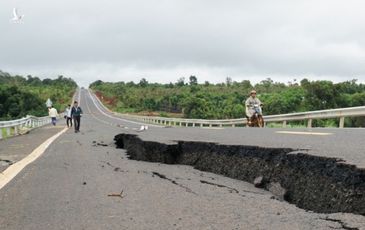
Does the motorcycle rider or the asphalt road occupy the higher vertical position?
the motorcycle rider

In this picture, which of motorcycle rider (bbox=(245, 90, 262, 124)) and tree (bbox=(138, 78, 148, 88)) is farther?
tree (bbox=(138, 78, 148, 88))

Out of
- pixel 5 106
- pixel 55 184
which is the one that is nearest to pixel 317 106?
pixel 55 184

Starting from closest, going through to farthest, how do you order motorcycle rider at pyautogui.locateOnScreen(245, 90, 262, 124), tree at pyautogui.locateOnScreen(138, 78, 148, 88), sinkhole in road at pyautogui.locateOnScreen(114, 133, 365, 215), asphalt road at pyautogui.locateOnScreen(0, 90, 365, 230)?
1. asphalt road at pyautogui.locateOnScreen(0, 90, 365, 230)
2. sinkhole in road at pyautogui.locateOnScreen(114, 133, 365, 215)
3. motorcycle rider at pyautogui.locateOnScreen(245, 90, 262, 124)
4. tree at pyautogui.locateOnScreen(138, 78, 148, 88)

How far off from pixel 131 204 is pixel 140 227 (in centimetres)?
96

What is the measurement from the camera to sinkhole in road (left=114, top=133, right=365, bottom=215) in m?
4.77

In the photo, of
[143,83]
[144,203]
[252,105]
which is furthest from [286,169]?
[143,83]

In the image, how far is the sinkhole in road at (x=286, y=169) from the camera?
4.77 meters

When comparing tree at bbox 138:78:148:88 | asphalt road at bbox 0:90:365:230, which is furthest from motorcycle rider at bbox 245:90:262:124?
tree at bbox 138:78:148:88

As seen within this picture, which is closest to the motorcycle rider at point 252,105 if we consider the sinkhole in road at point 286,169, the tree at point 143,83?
the sinkhole in road at point 286,169

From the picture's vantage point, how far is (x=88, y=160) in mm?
9305

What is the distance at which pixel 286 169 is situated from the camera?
6.20m

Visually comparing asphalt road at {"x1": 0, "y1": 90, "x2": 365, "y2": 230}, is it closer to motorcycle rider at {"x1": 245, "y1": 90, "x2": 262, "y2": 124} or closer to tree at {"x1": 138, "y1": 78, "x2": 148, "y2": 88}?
motorcycle rider at {"x1": 245, "y1": 90, "x2": 262, "y2": 124}

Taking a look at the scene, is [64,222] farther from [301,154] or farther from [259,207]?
[301,154]

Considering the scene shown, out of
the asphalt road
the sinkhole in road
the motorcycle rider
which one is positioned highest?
the motorcycle rider
